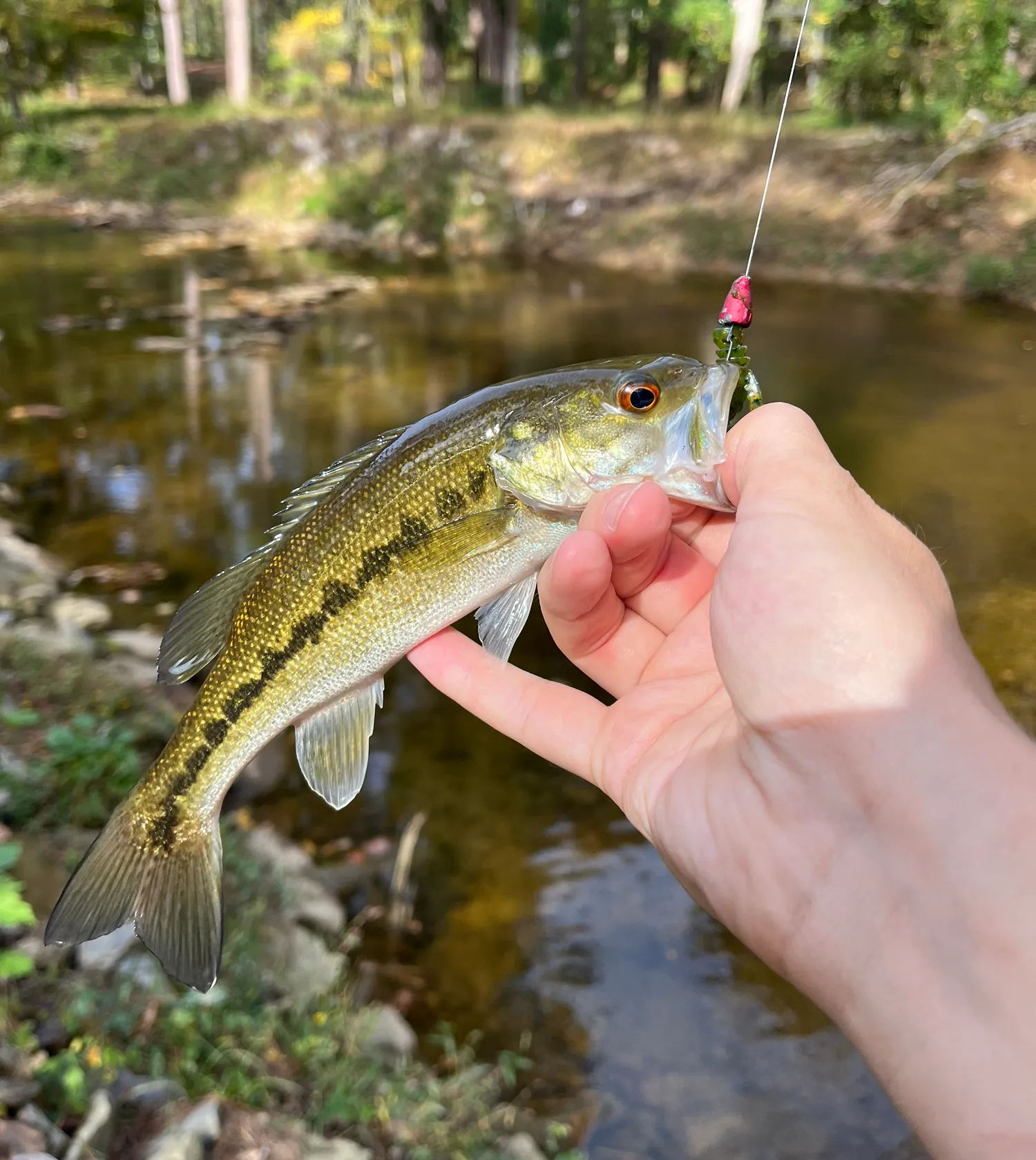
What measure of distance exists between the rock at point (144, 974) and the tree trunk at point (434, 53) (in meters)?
33.8

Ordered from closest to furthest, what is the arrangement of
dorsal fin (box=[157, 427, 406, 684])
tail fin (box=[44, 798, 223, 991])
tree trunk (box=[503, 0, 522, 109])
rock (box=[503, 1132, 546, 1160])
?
tail fin (box=[44, 798, 223, 991])
dorsal fin (box=[157, 427, 406, 684])
rock (box=[503, 1132, 546, 1160])
tree trunk (box=[503, 0, 522, 109])

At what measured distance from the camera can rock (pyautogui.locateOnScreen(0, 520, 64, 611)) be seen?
6.64 metres

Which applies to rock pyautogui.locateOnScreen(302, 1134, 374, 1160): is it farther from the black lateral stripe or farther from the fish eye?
the fish eye

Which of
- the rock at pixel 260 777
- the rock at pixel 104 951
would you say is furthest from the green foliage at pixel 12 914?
the rock at pixel 260 777

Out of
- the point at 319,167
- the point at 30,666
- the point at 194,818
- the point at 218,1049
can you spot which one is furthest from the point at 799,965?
the point at 319,167

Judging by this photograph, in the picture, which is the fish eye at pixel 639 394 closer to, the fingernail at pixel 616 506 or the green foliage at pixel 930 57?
the fingernail at pixel 616 506

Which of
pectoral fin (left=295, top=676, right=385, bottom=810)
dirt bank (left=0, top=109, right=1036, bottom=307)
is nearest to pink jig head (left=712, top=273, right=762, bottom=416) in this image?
pectoral fin (left=295, top=676, right=385, bottom=810)

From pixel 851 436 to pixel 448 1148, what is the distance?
9.77 m

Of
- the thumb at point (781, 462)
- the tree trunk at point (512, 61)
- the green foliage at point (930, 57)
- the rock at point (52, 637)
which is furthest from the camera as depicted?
the tree trunk at point (512, 61)

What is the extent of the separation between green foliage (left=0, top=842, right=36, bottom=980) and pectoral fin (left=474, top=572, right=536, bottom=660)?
5.63 ft

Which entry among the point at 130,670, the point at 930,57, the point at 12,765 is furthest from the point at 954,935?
the point at 930,57

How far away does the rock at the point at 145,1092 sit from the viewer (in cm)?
296

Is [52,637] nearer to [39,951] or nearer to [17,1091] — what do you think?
[39,951]

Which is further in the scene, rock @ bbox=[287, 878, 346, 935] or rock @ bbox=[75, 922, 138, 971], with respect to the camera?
rock @ bbox=[287, 878, 346, 935]
